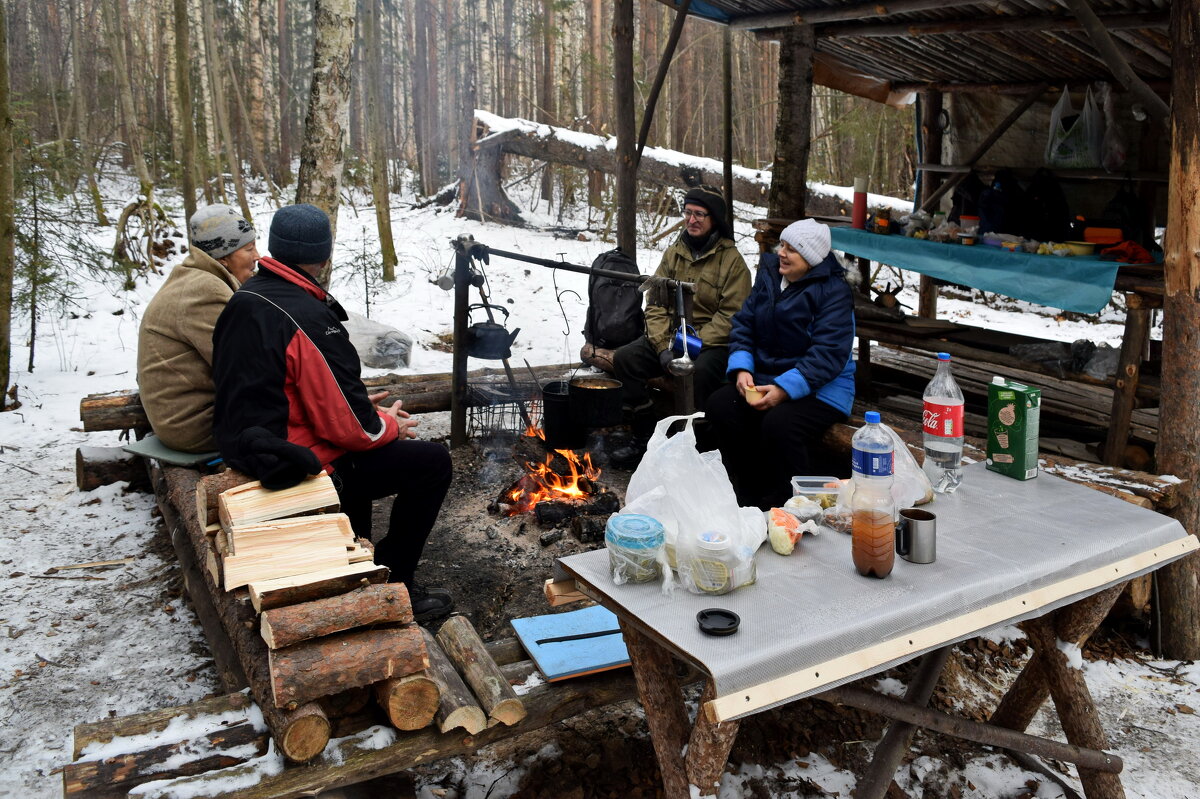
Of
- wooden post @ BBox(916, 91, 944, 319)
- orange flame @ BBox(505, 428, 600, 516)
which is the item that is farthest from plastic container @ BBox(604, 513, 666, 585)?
wooden post @ BBox(916, 91, 944, 319)

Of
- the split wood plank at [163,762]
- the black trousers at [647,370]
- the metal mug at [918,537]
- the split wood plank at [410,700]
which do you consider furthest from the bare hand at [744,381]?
the split wood plank at [163,762]

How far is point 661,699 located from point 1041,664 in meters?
1.51

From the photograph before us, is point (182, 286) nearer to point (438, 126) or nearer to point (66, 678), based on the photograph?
point (66, 678)

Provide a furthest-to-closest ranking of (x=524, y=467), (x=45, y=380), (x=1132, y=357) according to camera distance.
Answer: (x=45, y=380), (x=524, y=467), (x=1132, y=357)

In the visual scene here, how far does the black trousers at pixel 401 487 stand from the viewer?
151 inches

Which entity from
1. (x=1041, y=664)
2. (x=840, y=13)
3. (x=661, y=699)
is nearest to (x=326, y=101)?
(x=840, y=13)

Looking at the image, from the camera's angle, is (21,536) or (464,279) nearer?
(21,536)

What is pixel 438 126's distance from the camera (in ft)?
78.5

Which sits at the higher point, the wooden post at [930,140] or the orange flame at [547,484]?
the wooden post at [930,140]

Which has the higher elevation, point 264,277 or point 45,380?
point 264,277

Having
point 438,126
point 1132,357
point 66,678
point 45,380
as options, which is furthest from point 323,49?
point 438,126

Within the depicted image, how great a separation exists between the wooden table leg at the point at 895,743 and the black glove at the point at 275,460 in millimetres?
2160

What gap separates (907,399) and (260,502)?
5.69m

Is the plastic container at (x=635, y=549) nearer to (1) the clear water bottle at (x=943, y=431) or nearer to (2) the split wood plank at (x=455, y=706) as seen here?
(2) the split wood plank at (x=455, y=706)
